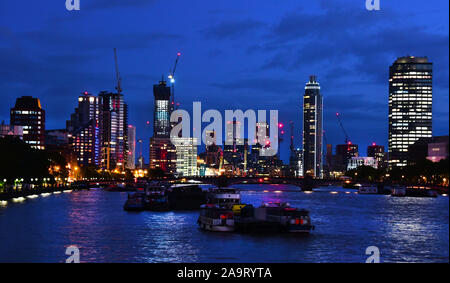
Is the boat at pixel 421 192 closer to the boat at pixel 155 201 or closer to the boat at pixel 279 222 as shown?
the boat at pixel 155 201

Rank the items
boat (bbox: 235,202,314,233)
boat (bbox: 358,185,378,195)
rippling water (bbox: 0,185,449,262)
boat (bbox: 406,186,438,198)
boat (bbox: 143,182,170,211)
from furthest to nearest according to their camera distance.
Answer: boat (bbox: 358,185,378,195) < boat (bbox: 406,186,438,198) < boat (bbox: 143,182,170,211) < boat (bbox: 235,202,314,233) < rippling water (bbox: 0,185,449,262)

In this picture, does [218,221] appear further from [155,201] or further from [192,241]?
Answer: [155,201]

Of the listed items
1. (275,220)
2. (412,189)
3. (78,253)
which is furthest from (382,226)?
(412,189)

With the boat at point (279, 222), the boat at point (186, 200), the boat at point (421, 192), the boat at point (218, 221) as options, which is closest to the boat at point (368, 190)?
the boat at point (421, 192)

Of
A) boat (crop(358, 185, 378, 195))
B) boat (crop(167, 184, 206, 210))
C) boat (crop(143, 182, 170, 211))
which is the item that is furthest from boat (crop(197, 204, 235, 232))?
boat (crop(358, 185, 378, 195))

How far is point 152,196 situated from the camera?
116812 mm

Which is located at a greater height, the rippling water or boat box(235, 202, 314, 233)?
boat box(235, 202, 314, 233)

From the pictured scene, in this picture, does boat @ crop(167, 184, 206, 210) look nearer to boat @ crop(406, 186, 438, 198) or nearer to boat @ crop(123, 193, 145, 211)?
boat @ crop(123, 193, 145, 211)

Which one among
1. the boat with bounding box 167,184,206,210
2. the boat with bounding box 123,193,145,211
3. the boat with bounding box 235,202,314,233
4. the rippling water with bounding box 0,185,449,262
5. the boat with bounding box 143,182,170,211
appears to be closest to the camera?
the rippling water with bounding box 0,185,449,262

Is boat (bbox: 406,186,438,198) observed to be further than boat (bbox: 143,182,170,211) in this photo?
Yes

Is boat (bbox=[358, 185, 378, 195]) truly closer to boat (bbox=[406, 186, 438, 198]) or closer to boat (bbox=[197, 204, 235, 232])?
boat (bbox=[406, 186, 438, 198])

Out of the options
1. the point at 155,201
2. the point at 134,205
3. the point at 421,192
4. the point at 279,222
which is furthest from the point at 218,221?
the point at 421,192

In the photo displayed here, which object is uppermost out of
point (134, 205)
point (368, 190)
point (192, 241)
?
point (134, 205)

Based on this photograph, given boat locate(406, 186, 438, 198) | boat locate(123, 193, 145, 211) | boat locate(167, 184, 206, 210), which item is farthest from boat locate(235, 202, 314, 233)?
boat locate(406, 186, 438, 198)
